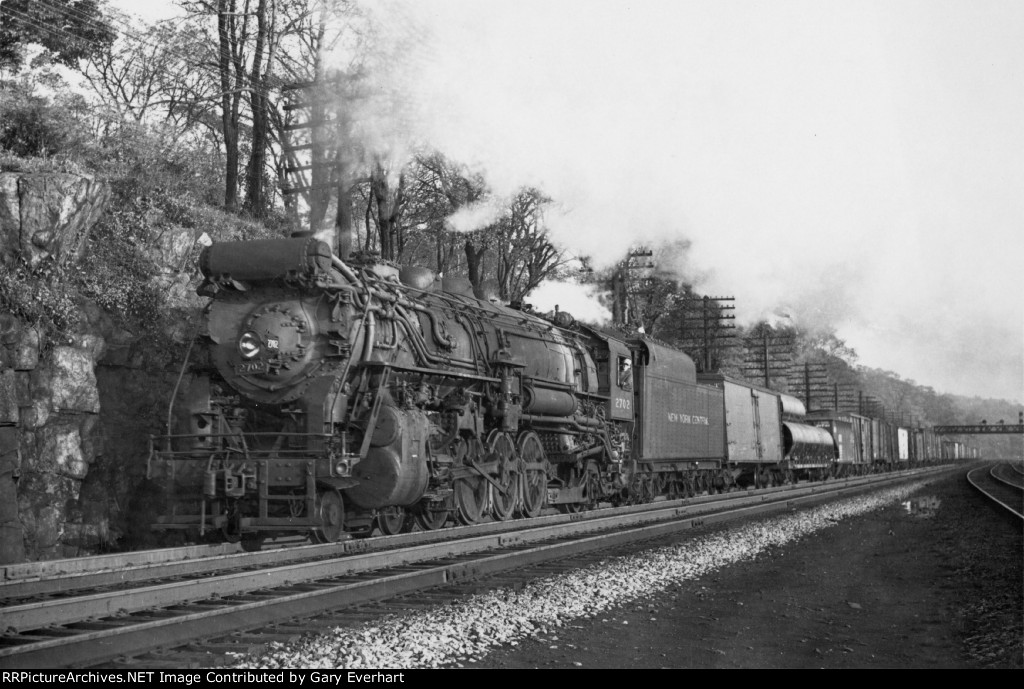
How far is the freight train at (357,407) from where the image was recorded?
988 centimetres

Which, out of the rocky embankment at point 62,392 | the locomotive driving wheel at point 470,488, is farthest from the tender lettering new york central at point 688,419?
the rocky embankment at point 62,392

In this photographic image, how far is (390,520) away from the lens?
11.5m

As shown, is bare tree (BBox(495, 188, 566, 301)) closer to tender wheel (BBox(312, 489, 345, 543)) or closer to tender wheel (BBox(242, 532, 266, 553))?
tender wheel (BBox(312, 489, 345, 543))

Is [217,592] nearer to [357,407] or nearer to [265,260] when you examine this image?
[357,407]

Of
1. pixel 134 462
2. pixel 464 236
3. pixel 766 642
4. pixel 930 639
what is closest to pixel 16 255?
pixel 134 462

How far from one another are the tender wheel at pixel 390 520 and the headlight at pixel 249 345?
2560 mm

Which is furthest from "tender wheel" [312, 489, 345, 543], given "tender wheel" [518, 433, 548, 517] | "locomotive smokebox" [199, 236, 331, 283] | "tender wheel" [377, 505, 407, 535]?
"tender wheel" [518, 433, 548, 517]

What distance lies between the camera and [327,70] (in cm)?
2269

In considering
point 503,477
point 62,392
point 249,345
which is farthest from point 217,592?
point 62,392

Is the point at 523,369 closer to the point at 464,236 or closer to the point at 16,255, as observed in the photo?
the point at 16,255

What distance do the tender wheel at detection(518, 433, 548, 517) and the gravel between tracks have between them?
3.69 m

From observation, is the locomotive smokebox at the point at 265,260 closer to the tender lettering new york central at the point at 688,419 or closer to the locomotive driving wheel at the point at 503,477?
the locomotive driving wheel at the point at 503,477

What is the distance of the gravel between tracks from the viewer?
19.0ft
